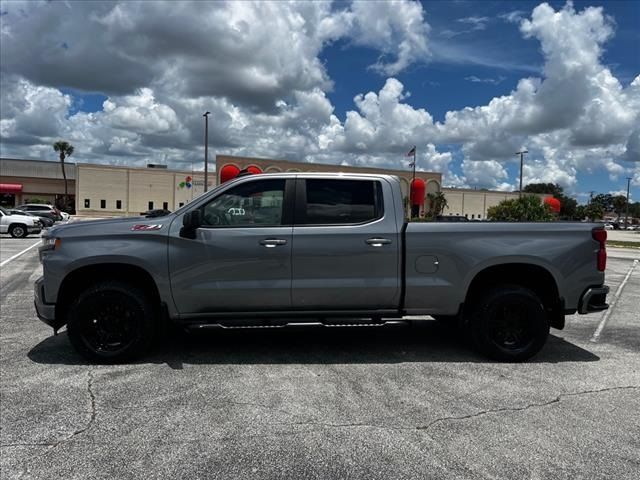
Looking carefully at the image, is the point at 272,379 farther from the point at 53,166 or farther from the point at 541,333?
the point at 53,166

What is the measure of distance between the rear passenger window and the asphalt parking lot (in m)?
1.51

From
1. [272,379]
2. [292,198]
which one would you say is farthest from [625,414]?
[292,198]

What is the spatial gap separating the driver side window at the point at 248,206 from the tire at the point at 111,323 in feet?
3.48

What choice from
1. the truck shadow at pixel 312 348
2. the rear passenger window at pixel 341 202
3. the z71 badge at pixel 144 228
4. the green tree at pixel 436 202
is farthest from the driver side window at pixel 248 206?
the green tree at pixel 436 202

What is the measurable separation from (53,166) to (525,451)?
97747mm

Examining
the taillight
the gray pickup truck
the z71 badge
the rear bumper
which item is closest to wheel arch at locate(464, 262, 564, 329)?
the gray pickup truck

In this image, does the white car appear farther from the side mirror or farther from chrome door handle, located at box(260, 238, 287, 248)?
chrome door handle, located at box(260, 238, 287, 248)

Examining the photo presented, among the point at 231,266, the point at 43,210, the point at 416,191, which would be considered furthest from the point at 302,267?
the point at 416,191

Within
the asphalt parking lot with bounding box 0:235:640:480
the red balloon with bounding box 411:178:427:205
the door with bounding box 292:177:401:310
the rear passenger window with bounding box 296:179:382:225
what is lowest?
the asphalt parking lot with bounding box 0:235:640:480

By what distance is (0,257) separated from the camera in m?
15.9

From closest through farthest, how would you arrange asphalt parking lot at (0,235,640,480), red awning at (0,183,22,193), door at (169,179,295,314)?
asphalt parking lot at (0,235,640,480)
door at (169,179,295,314)
red awning at (0,183,22,193)

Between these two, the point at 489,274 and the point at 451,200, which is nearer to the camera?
the point at 489,274

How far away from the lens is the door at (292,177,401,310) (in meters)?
5.28

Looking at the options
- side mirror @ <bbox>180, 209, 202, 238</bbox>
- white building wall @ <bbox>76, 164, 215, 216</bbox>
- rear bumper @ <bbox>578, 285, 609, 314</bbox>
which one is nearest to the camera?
side mirror @ <bbox>180, 209, 202, 238</bbox>
